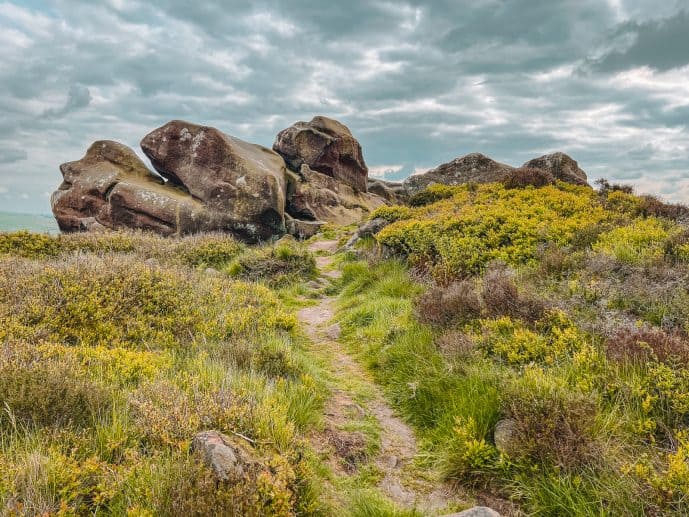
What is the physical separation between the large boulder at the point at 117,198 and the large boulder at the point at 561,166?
17.0 metres

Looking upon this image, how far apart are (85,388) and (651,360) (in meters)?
6.51

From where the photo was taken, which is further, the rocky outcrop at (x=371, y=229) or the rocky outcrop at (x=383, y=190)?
the rocky outcrop at (x=383, y=190)

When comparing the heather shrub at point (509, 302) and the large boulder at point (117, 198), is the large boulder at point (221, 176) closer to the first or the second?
the large boulder at point (117, 198)

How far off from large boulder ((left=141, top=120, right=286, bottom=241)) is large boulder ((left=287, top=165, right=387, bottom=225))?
5.80m

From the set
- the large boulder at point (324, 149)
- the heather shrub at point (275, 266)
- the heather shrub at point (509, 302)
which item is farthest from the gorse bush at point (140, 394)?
the large boulder at point (324, 149)

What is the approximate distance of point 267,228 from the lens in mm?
22734

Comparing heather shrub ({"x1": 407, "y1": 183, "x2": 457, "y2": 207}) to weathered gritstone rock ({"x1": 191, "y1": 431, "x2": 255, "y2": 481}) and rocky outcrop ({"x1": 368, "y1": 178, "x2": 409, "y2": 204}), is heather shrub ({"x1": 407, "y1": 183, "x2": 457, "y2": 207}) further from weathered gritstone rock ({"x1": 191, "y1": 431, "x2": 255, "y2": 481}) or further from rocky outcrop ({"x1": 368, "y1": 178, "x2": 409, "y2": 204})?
rocky outcrop ({"x1": 368, "y1": 178, "x2": 409, "y2": 204})

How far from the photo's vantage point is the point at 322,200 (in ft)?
103

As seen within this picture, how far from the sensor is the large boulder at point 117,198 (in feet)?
69.8

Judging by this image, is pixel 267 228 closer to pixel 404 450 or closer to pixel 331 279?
pixel 331 279

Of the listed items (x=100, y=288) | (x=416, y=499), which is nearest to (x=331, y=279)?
(x=100, y=288)

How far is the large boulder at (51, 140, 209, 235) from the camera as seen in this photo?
837 inches

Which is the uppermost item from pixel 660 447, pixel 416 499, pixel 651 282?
pixel 651 282

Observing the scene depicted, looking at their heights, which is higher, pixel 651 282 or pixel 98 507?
pixel 651 282
